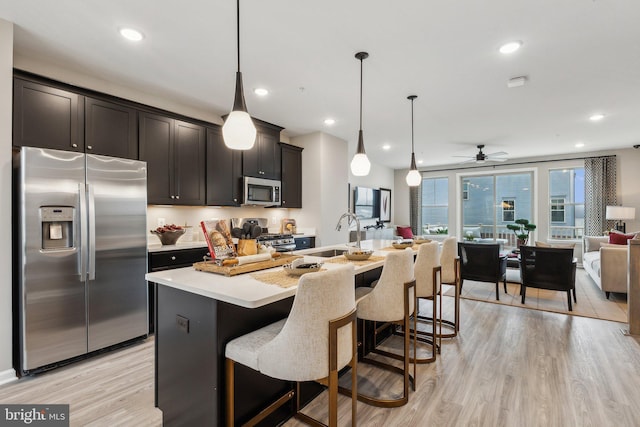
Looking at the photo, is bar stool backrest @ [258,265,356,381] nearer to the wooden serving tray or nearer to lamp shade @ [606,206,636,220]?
the wooden serving tray

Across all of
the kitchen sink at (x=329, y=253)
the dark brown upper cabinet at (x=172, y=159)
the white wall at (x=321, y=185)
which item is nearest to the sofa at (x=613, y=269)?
the white wall at (x=321, y=185)

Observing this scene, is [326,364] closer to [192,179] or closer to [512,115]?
[192,179]

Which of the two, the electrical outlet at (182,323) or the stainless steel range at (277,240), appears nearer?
the electrical outlet at (182,323)

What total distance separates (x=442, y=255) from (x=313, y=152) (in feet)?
9.68

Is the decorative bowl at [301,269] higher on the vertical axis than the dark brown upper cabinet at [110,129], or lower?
lower

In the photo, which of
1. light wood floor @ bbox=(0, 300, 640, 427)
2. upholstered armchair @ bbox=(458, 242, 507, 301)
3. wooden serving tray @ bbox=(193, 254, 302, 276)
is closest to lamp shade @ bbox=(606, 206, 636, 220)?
upholstered armchair @ bbox=(458, 242, 507, 301)

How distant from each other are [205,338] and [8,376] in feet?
6.48

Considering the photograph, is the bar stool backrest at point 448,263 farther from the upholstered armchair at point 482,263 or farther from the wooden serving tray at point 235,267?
the wooden serving tray at point 235,267

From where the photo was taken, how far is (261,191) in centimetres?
462

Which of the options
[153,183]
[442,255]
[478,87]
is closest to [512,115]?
[478,87]

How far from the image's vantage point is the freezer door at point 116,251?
105 inches

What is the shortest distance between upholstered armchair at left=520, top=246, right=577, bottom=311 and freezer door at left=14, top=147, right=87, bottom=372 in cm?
504

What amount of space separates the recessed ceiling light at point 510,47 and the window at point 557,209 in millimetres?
6283

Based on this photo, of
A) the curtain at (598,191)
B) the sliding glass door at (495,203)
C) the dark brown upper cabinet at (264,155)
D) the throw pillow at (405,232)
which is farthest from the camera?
the throw pillow at (405,232)
